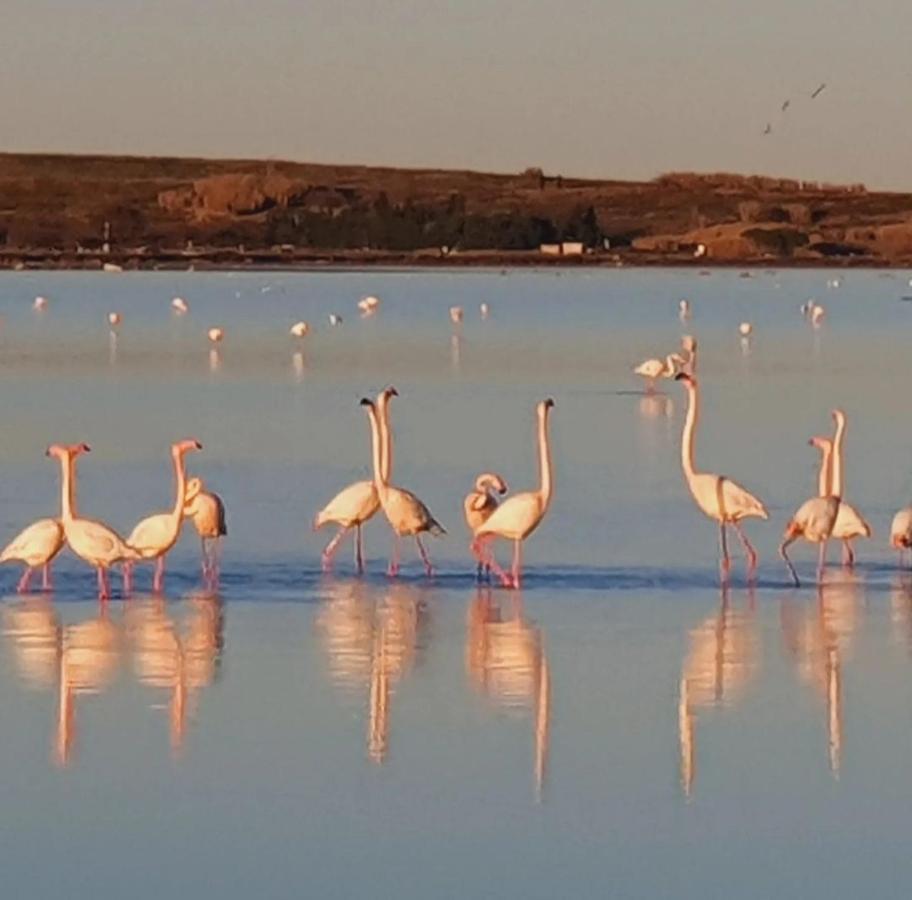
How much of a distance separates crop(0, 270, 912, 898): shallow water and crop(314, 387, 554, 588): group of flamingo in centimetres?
17

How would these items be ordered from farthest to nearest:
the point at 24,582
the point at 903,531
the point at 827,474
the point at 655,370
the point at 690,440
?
the point at 655,370
the point at 827,474
the point at 690,440
the point at 903,531
the point at 24,582

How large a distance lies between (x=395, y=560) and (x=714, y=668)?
11.7 ft

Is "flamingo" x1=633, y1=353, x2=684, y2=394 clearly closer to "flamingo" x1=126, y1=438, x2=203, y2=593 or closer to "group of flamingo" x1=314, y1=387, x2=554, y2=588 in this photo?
"group of flamingo" x1=314, y1=387, x2=554, y2=588

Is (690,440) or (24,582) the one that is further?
(690,440)

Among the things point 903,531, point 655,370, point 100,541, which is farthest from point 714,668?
point 655,370

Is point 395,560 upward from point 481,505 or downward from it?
downward

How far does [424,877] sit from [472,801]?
35.8 inches

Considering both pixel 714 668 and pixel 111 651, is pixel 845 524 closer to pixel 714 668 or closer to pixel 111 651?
pixel 714 668

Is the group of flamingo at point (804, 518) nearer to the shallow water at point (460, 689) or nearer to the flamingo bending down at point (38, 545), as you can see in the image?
the shallow water at point (460, 689)

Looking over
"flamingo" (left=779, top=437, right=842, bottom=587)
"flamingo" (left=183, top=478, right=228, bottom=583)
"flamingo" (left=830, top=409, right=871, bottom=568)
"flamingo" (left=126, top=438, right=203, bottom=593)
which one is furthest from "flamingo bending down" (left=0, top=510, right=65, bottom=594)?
"flamingo" (left=830, top=409, right=871, bottom=568)

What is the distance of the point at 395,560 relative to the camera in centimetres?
1412

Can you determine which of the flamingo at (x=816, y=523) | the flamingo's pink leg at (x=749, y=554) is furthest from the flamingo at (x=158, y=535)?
the flamingo at (x=816, y=523)

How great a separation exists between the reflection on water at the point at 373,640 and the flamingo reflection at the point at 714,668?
3.38 feet

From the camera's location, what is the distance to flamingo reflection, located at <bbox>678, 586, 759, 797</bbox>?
9.49 m
